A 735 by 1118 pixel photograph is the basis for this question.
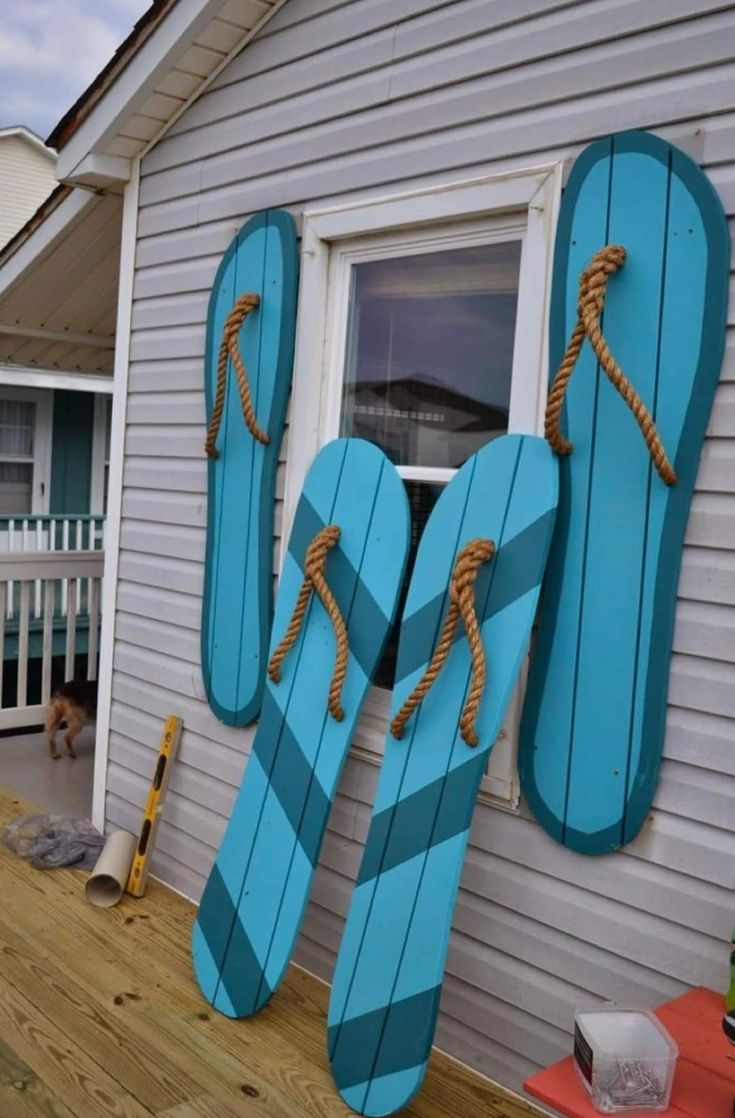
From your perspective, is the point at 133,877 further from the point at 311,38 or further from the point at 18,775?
the point at 311,38

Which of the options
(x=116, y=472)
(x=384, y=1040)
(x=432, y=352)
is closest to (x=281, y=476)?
(x=432, y=352)

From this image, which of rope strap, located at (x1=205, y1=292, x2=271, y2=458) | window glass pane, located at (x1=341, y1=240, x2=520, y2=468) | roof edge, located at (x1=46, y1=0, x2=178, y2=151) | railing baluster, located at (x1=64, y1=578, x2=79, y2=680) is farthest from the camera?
railing baluster, located at (x1=64, y1=578, x2=79, y2=680)

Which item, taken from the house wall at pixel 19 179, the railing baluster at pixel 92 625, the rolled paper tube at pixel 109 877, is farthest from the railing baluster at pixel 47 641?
the house wall at pixel 19 179

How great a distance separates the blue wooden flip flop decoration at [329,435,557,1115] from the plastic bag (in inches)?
66.1

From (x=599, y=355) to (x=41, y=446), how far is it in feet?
29.6

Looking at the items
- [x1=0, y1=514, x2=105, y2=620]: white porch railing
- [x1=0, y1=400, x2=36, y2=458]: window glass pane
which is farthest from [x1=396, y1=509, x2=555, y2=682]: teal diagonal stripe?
[x1=0, y1=400, x2=36, y2=458]: window glass pane

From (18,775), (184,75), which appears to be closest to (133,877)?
(18,775)

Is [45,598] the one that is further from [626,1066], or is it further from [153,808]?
[626,1066]

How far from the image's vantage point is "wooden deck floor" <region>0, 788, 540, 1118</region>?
2529 mm

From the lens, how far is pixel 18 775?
5117mm

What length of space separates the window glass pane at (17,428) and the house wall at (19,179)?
4.83 metres

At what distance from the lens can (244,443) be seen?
345cm

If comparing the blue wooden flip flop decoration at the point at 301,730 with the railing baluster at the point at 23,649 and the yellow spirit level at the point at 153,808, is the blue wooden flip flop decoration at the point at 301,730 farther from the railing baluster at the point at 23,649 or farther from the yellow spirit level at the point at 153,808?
the railing baluster at the point at 23,649

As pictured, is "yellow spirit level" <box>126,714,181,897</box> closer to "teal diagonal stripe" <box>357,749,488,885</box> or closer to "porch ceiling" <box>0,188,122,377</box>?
"teal diagonal stripe" <box>357,749,488,885</box>
